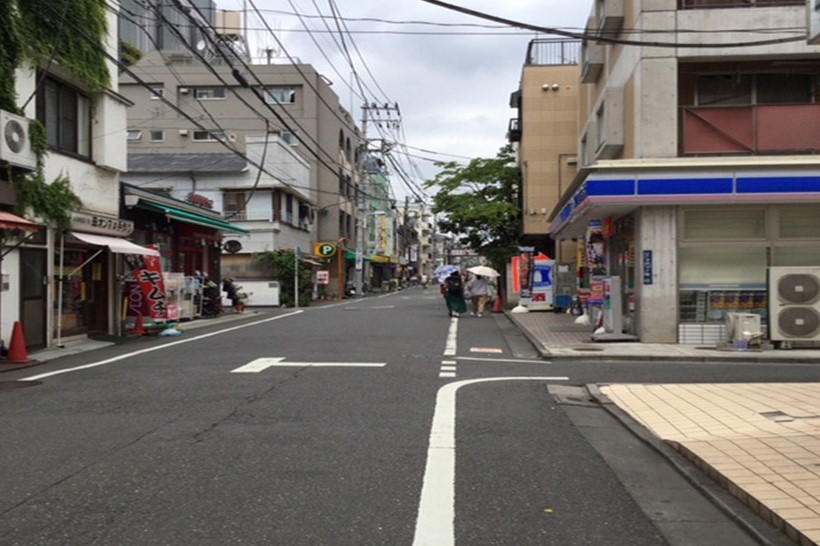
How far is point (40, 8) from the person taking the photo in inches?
572

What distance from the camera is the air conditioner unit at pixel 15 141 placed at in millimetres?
13031

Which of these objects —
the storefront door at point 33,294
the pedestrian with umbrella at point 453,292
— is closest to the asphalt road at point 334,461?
the storefront door at point 33,294

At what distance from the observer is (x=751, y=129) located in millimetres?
15242

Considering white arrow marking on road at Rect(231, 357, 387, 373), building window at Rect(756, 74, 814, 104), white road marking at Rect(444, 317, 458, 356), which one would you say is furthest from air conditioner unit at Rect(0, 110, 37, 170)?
building window at Rect(756, 74, 814, 104)

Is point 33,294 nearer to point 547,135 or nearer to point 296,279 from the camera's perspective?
point 296,279

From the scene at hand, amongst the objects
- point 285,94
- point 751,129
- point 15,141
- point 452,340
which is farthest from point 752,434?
point 285,94

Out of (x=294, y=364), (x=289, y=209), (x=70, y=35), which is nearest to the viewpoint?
(x=294, y=364)

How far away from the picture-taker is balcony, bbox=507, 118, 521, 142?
37125 millimetres

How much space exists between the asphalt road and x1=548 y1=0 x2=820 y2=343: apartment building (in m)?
4.07

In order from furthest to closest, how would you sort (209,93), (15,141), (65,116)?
(209,93) → (65,116) → (15,141)

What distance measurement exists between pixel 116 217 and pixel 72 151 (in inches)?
81.7

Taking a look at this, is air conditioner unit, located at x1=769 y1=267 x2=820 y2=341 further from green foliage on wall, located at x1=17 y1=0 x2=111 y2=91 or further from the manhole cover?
green foliage on wall, located at x1=17 y1=0 x2=111 y2=91

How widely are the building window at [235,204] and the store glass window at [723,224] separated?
25.2 m

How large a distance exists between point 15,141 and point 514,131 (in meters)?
27.6
